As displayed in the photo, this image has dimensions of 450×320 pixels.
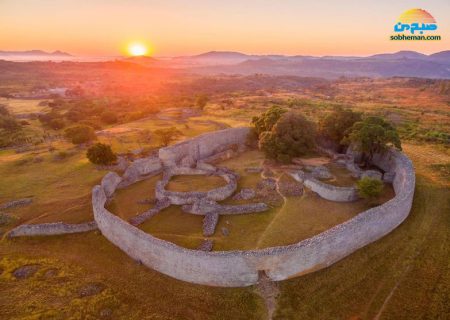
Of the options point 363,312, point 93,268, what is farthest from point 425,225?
point 93,268

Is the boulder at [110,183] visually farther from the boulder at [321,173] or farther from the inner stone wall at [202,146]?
the boulder at [321,173]

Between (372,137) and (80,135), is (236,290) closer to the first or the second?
(372,137)

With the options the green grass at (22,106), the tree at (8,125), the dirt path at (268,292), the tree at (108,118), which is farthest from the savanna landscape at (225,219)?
the green grass at (22,106)

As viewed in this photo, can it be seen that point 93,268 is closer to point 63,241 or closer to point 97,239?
point 97,239

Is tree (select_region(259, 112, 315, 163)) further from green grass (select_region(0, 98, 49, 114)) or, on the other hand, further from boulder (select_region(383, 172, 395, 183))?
green grass (select_region(0, 98, 49, 114))

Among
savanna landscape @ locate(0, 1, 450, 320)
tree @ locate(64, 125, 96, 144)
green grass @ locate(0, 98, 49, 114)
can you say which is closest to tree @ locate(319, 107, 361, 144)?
savanna landscape @ locate(0, 1, 450, 320)

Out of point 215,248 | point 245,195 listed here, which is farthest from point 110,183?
point 215,248
